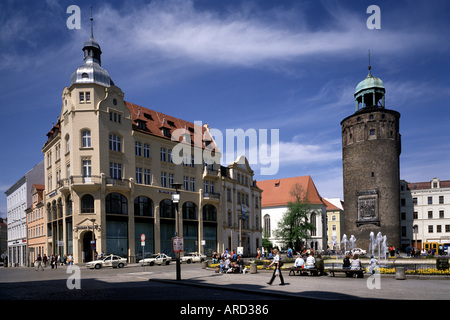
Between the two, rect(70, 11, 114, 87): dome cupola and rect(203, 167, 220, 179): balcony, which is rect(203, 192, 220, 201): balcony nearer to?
rect(203, 167, 220, 179): balcony

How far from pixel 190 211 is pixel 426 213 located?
163 feet

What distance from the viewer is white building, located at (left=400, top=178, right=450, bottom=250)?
79.4m

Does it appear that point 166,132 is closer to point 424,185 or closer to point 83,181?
point 83,181

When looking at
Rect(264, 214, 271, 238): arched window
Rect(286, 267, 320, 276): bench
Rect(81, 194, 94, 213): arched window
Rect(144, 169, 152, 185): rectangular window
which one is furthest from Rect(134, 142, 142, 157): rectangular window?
Rect(264, 214, 271, 238): arched window

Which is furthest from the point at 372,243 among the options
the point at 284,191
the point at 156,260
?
the point at 156,260

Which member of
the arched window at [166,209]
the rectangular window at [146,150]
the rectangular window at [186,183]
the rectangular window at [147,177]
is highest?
the rectangular window at [146,150]

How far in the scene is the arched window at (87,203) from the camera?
45.2 meters

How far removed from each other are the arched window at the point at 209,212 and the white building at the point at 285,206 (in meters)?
28.1

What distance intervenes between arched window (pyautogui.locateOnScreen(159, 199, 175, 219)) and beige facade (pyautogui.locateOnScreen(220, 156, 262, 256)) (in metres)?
10.5

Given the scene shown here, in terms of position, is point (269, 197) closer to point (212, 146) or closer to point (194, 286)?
point (212, 146)

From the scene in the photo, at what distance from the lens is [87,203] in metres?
45.3

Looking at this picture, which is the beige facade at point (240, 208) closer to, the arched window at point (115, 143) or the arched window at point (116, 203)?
the arched window at point (116, 203)

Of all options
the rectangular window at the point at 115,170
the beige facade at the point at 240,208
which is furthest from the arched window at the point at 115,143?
the beige facade at the point at 240,208
